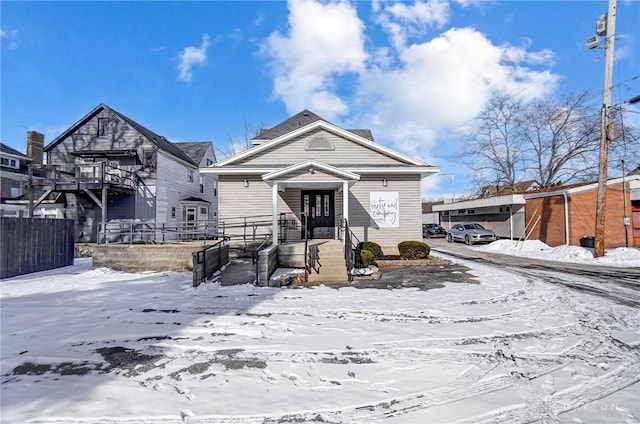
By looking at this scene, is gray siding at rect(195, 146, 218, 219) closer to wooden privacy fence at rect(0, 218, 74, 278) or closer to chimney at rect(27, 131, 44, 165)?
chimney at rect(27, 131, 44, 165)

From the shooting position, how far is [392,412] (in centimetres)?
277

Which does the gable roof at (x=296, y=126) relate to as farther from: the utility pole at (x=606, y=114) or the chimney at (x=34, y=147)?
the chimney at (x=34, y=147)

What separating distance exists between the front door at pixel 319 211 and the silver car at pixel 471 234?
13813 millimetres

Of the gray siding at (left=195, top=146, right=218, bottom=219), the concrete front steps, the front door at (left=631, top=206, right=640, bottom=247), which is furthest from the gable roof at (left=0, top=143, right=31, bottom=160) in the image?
the front door at (left=631, top=206, right=640, bottom=247)

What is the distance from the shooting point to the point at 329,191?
1391 centimetres

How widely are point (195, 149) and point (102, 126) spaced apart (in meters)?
8.93

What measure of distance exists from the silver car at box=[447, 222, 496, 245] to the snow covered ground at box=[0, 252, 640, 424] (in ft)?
53.4

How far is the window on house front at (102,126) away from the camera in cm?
2097

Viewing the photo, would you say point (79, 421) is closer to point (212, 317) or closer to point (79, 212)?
point (212, 317)

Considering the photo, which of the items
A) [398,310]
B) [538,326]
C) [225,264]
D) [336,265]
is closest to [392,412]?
[398,310]

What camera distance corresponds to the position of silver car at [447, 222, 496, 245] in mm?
22094

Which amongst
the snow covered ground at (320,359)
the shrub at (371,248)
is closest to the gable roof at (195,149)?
the shrub at (371,248)

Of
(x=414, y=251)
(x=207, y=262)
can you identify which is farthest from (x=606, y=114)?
(x=207, y=262)

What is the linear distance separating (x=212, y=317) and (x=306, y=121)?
17.8 meters
